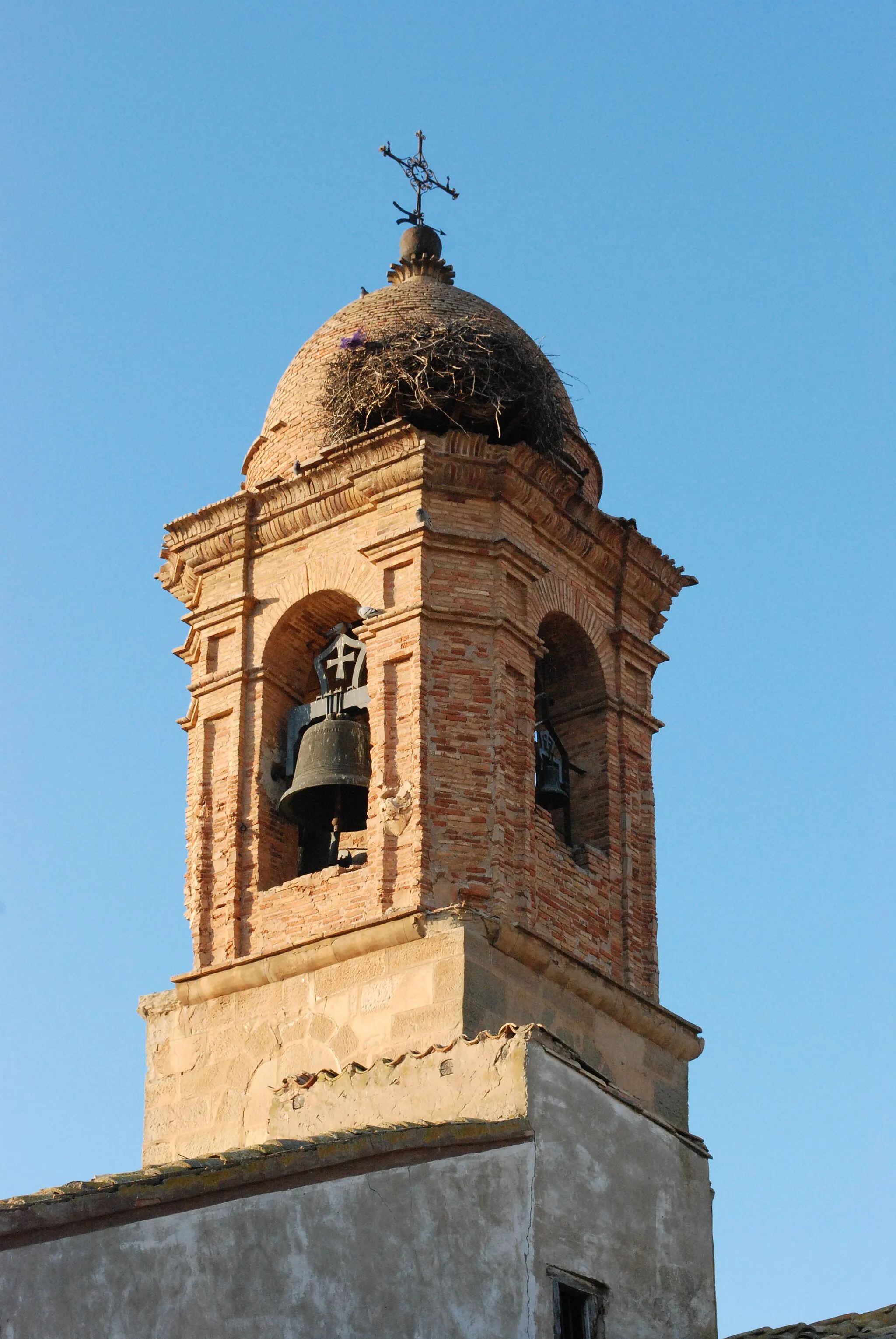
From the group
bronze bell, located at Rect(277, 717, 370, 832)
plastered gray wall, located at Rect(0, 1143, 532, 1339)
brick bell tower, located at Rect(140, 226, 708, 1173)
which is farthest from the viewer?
bronze bell, located at Rect(277, 717, 370, 832)

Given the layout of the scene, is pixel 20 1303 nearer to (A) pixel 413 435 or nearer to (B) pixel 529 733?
(B) pixel 529 733

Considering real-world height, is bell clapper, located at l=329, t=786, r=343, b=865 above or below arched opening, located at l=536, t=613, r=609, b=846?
below

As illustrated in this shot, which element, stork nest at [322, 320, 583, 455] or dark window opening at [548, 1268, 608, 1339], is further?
stork nest at [322, 320, 583, 455]

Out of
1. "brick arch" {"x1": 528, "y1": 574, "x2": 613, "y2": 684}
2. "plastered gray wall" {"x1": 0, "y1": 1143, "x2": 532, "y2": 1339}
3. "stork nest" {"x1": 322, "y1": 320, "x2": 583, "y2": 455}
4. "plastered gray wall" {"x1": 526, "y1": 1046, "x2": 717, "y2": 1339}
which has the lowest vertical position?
"plastered gray wall" {"x1": 0, "y1": 1143, "x2": 532, "y2": 1339}

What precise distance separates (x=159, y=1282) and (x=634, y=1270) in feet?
8.17

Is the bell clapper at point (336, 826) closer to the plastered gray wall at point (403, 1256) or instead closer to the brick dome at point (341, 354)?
the brick dome at point (341, 354)

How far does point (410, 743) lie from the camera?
1451 centimetres

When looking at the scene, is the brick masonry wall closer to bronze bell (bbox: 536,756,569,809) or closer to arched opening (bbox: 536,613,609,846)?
arched opening (bbox: 536,613,609,846)

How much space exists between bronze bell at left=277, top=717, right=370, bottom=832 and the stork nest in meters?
1.95

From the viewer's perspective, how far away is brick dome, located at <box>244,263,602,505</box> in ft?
54.2

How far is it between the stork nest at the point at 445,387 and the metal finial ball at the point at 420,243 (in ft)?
4.96

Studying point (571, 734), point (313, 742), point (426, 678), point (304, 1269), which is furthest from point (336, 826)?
point (304, 1269)

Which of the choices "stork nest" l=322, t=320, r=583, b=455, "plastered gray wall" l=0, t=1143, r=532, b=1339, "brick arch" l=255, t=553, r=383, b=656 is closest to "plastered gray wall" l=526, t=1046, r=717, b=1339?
"plastered gray wall" l=0, t=1143, r=532, b=1339

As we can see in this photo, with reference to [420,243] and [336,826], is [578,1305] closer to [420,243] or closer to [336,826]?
[336,826]
